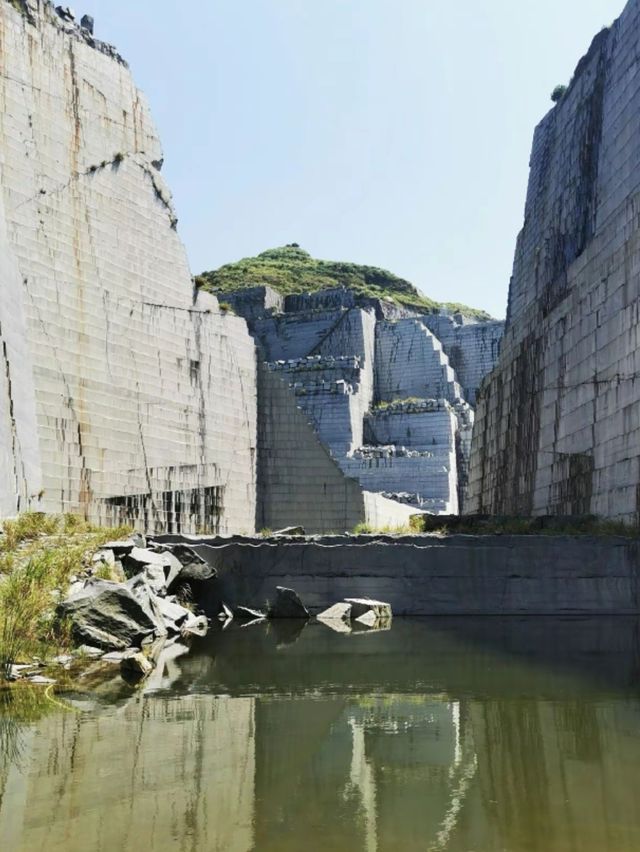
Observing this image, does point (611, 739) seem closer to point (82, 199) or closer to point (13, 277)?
point (13, 277)

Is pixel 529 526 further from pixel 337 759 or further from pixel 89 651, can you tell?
pixel 337 759

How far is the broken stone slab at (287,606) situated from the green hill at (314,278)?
57.5 metres

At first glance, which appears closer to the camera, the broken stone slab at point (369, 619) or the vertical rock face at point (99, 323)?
the broken stone slab at point (369, 619)

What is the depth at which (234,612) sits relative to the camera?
15406mm

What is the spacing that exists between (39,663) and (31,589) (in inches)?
50.4

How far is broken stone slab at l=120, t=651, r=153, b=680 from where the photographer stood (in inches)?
355

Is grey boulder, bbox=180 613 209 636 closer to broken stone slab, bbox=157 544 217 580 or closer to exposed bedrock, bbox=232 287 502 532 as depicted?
broken stone slab, bbox=157 544 217 580

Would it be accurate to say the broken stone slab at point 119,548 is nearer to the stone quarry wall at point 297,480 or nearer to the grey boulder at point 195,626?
the grey boulder at point 195,626

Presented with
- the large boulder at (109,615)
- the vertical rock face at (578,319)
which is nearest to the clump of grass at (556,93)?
the vertical rock face at (578,319)

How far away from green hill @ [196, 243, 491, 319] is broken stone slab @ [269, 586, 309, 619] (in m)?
57.5

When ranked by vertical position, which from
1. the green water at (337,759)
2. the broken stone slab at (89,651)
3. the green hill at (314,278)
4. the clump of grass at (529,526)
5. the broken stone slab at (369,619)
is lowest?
the broken stone slab at (369,619)

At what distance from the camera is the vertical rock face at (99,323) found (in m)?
18.0

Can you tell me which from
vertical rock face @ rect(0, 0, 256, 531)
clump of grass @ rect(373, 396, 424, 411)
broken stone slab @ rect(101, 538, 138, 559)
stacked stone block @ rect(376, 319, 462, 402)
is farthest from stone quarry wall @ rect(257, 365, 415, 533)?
stacked stone block @ rect(376, 319, 462, 402)

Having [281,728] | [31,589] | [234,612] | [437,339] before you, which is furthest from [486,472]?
[437,339]
